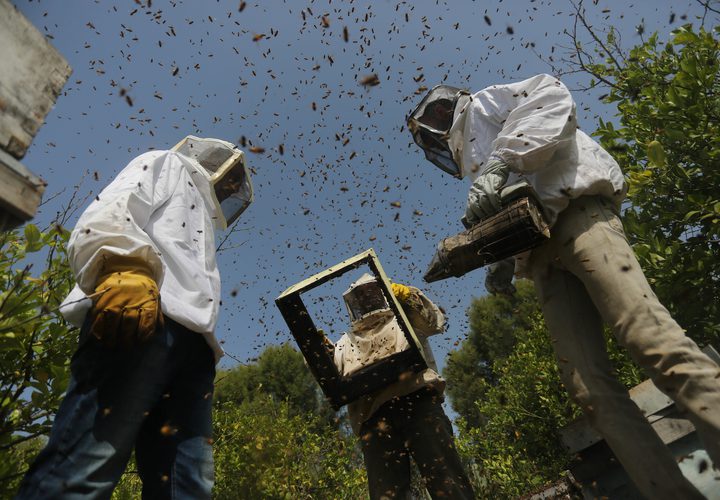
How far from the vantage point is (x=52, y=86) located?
1235 mm

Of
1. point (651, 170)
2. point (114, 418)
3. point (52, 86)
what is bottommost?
point (651, 170)

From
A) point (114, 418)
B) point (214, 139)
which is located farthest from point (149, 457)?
point (214, 139)

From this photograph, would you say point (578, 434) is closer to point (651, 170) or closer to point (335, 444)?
point (651, 170)

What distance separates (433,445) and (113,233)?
9.57 feet

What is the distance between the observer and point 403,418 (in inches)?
160

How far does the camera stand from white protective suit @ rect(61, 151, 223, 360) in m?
1.86

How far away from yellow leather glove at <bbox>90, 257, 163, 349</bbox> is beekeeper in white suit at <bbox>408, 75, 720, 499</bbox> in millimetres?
1794

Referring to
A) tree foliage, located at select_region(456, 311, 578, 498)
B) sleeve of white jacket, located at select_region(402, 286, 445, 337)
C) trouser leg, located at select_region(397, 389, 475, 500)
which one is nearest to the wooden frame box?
trouser leg, located at select_region(397, 389, 475, 500)

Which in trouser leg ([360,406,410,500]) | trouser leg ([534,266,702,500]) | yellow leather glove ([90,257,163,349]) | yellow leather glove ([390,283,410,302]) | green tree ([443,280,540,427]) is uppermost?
yellow leather glove ([90,257,163,349])

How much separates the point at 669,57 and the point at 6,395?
20.7ft

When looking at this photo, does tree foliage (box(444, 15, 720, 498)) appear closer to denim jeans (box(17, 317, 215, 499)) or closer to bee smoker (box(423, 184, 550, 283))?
bee smoker (box(423, 184, 550, 283))

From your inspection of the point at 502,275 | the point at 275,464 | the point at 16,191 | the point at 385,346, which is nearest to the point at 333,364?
the point at 385,346

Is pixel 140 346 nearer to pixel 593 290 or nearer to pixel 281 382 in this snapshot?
pixel 593 290

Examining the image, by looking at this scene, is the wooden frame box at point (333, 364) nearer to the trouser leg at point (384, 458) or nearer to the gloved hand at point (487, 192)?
the trouser leg at point (384, 458)
